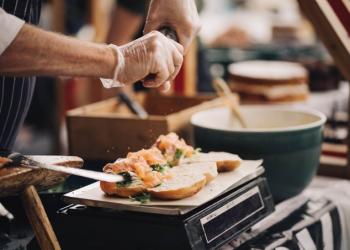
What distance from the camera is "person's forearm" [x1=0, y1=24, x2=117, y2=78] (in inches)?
44.9

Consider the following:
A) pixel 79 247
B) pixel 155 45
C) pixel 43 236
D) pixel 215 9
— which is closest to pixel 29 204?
pixel 43 236

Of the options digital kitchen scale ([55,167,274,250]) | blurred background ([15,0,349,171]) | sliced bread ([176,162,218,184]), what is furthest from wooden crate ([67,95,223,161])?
blurred background ([15,0,349,171])

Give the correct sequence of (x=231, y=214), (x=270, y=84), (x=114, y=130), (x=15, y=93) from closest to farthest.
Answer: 1. (x=231, y=214)
2. (x=15, y=93)
3. (x=114, y=130)
4. (x=270, y=84)

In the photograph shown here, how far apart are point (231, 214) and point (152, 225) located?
8.9 inches

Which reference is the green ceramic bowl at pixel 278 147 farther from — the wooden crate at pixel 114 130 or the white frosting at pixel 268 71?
the white frosting at pixel 268 71

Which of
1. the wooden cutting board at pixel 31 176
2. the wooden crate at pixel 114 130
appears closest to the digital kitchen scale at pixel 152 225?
the wooden cutting board at pixel 31 176

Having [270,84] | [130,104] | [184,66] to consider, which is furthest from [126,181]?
[184,66]

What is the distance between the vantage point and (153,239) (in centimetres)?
126

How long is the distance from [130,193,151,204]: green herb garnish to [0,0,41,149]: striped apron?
1.84 feet

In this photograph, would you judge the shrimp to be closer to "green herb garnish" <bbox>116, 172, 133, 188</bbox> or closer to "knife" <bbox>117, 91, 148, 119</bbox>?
"green herb garnish" <bbox>116, 172, 133, 188</bbox>

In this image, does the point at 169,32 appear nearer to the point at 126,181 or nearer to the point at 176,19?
the point at 176,19

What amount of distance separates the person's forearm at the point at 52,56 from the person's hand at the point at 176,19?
14.4 inches

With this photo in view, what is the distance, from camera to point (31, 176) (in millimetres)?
1131

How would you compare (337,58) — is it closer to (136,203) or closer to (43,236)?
(136,203)
